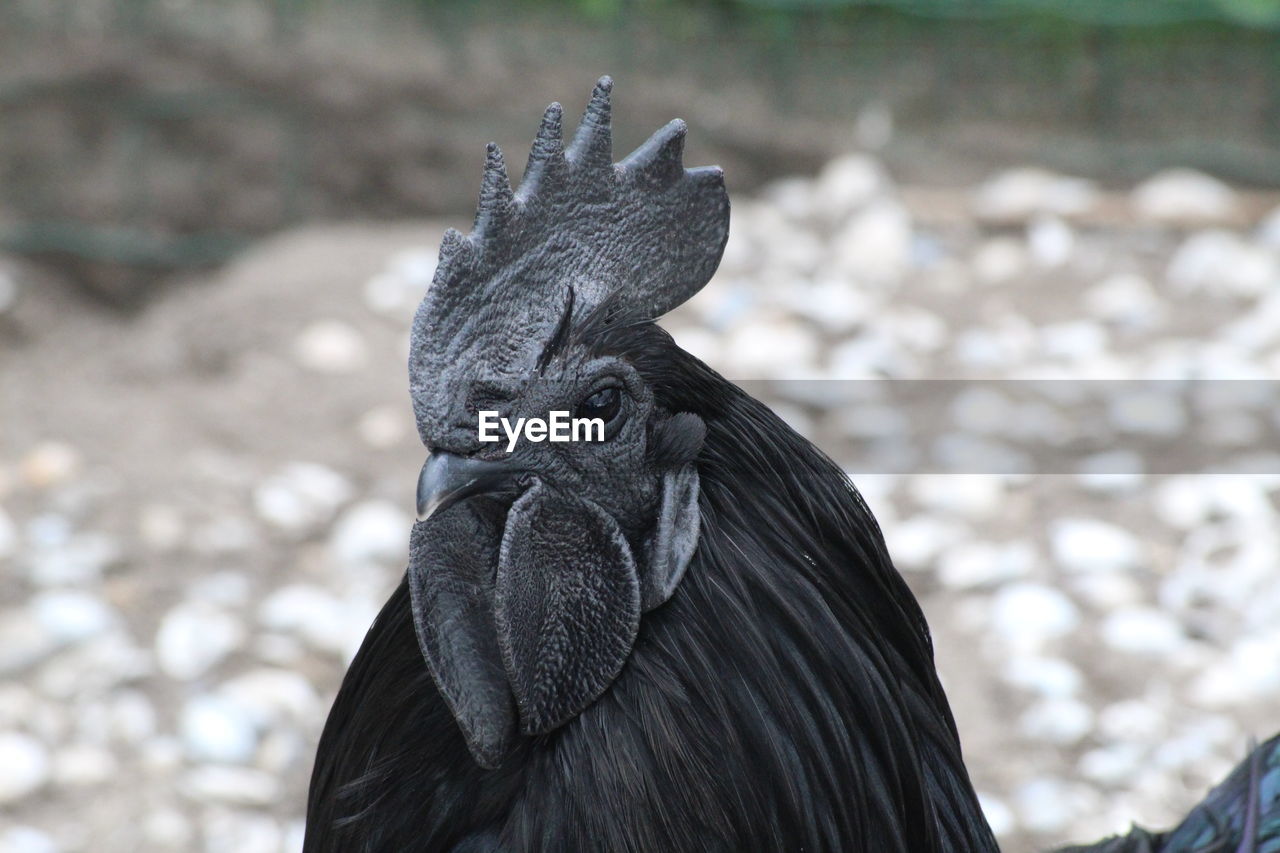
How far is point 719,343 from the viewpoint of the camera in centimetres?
443

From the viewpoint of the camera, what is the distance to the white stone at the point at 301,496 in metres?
3.74

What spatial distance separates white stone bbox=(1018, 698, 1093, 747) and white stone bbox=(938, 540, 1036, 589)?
1.40 ft

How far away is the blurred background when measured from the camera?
3.07 meters

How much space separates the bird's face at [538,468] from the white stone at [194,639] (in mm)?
2112

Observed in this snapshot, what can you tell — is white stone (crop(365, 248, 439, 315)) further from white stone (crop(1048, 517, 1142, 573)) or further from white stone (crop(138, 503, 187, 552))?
white stone (crop(1048, 517, 1142, 573))

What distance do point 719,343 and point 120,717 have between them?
219cm

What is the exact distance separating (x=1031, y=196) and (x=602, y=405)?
173 inches

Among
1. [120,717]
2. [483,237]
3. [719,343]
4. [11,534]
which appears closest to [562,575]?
[483,237]

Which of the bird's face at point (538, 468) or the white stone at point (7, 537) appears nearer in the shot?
the bird's face at point (538, 468)

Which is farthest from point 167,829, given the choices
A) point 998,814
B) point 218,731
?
point 998,814

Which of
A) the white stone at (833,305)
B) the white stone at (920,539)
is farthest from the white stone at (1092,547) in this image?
the white stone at (833,305)

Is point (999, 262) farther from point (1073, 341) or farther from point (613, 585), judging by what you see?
point (613, 585)

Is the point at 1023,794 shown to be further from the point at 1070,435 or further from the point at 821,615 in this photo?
the point at 821,615

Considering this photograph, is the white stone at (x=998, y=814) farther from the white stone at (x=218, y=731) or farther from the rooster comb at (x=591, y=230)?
the rooster comb at (x=591, y=230)
